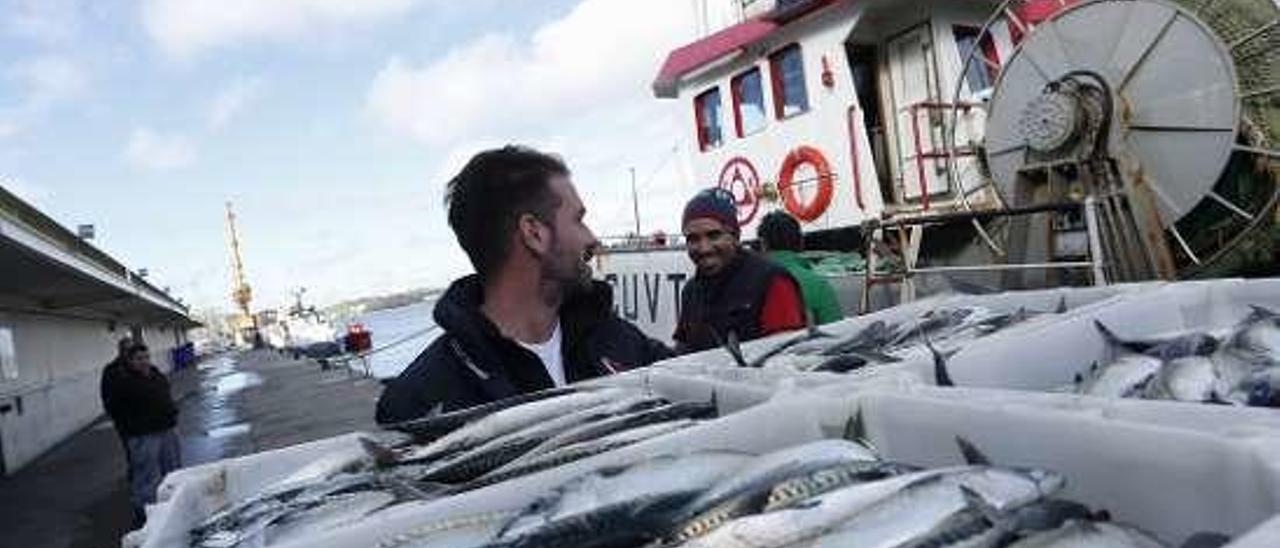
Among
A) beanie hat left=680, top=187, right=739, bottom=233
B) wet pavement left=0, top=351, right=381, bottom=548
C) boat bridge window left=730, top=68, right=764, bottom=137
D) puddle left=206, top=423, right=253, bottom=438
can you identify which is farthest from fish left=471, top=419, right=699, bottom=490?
puddle left=206, top=423, right=253, bottom=438

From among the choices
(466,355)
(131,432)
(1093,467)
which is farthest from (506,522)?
(131,432)

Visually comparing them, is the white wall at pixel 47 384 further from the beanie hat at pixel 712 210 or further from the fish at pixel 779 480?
the fish at pixel 779 480

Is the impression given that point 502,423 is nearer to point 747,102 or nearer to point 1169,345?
point 1169,345

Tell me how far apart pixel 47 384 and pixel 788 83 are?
58.1ft

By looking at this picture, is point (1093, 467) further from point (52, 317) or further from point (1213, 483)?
point (52, 317)

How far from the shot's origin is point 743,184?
584 inches

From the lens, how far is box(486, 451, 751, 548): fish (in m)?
1.86

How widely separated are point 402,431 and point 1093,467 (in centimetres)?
186

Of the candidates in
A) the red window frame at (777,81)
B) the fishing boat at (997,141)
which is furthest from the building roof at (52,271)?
the red window frame at (777,81)

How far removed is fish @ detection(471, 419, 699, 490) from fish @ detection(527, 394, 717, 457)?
0.05 metres

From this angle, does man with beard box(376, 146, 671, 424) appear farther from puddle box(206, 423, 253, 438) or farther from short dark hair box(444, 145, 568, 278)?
puddle box(206, 423, 253, 438)

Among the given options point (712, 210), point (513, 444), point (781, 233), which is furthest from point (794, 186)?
point (513, 444)

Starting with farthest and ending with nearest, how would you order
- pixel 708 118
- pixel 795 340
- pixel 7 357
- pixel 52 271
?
pixel 7 357
pixel 52 271
pixel 708 118
pixel 795 340

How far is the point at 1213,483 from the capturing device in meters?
1.58
